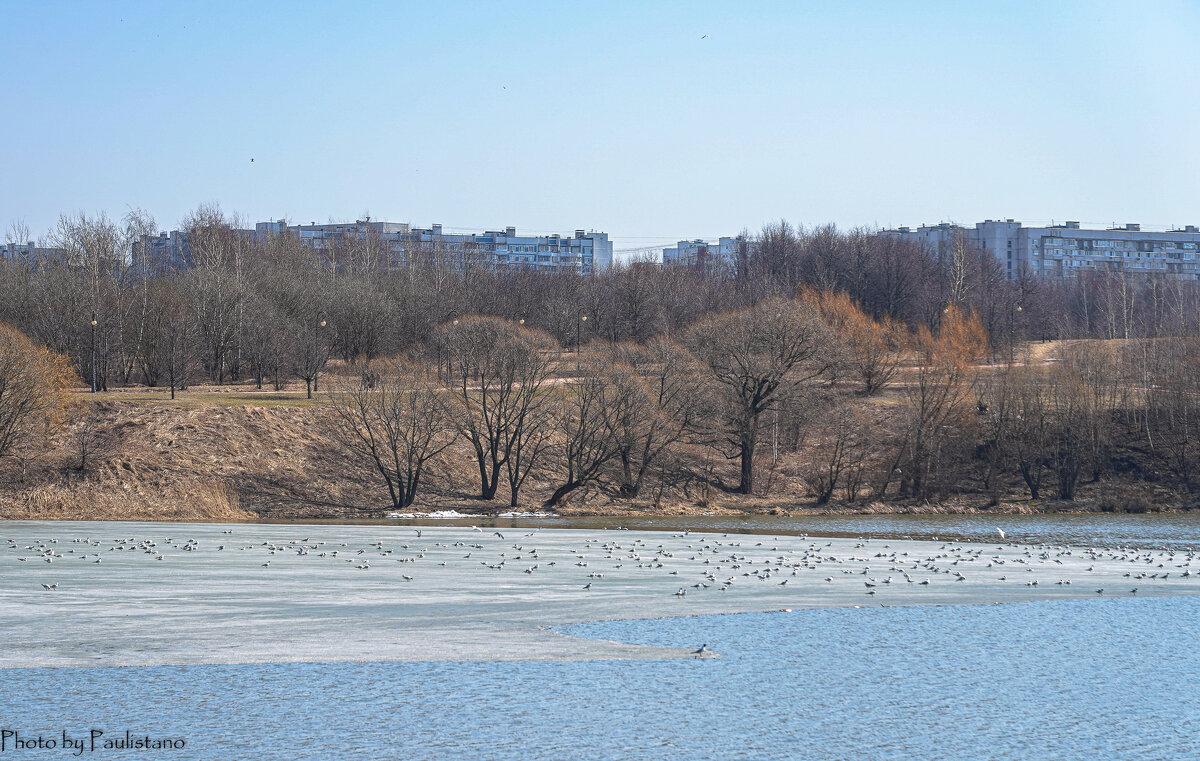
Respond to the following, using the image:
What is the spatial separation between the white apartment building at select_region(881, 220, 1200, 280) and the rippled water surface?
543ft

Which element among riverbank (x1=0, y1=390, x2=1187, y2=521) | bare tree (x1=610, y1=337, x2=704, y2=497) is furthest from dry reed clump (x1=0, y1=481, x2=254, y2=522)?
bare tree (x1=610, y1=337, x2=704, y2=497)

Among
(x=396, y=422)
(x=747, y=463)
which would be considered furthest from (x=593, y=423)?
(x=396, y=422)

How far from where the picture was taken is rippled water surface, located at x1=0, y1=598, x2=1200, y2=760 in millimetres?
11281

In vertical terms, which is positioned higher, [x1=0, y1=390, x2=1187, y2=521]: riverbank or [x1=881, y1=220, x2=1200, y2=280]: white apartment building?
[x1=881, y1=220, x2=1200, y2=280]: white apartment building

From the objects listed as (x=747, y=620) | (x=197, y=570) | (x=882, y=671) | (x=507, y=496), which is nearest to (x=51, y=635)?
(x=197, y=570)

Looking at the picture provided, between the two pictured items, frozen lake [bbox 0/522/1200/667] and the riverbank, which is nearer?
frozen lake [bbox 0/522/1200/667]

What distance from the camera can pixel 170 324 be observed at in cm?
7325

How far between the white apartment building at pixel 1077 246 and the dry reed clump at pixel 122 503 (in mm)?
145021

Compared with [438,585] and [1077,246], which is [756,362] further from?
[1077,246]

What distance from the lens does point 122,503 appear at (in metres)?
46.3

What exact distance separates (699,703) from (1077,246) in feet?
637

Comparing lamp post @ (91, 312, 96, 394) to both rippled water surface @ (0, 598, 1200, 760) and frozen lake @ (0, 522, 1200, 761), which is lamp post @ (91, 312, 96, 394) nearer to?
frozen lake @ (0, 522, 1200, 761)

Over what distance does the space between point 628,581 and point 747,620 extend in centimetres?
531

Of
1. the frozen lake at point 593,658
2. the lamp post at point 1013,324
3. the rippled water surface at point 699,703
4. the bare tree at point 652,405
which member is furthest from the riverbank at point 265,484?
the lamp post at point 1013,324
